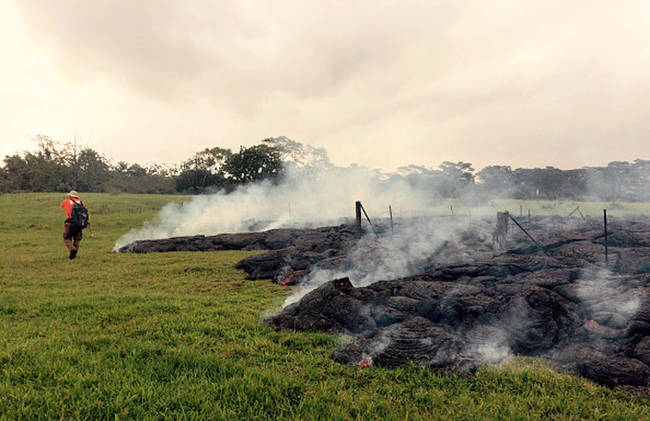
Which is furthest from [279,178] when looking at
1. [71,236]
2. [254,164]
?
[71,236]

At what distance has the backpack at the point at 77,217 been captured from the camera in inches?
518

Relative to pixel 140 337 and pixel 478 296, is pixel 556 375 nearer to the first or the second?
pixel 478 296

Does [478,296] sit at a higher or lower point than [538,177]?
lower

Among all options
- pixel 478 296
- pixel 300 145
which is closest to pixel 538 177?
pixel 300 145

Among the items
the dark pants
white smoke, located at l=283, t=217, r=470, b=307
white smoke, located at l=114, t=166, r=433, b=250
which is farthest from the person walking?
white smoke, located at l=283, t=217, r=470, b=307

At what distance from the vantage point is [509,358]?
4922mm

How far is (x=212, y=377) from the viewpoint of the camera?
415 centimetres

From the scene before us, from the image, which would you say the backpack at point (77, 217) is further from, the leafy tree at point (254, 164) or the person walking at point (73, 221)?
the leafy tree at point (254, 164)

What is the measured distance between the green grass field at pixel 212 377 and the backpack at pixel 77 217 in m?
6.41

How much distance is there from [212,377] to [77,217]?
1234cm

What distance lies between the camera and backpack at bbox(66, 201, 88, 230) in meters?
13.1

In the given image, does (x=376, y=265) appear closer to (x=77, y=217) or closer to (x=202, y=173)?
(x=77, y=217)

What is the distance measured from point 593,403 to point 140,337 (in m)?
5.88

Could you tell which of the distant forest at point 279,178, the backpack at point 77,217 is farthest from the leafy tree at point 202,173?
the backpack at point 77,217
